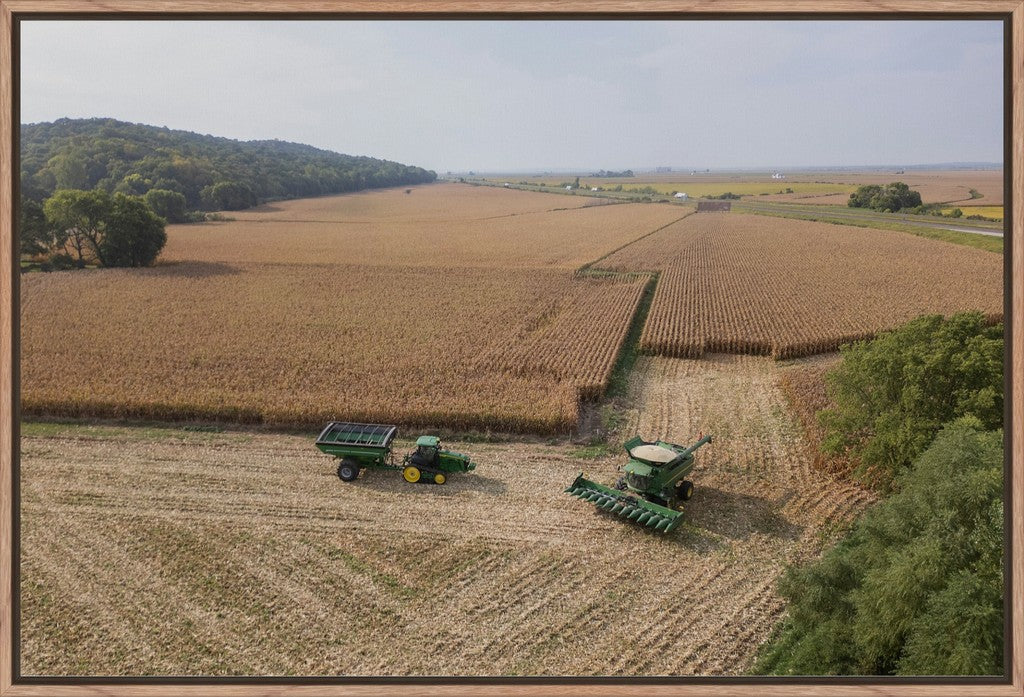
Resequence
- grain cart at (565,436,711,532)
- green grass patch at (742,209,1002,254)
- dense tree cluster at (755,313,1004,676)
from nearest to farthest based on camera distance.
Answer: dense tree cluster at (755,313,1004,676)
grain cart at (565,436,711,532)
green grass patch at (742,209,1002,254)

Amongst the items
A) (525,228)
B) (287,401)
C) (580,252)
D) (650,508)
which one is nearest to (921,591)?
(650,508)

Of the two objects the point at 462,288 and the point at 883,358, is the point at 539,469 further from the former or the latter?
the point at 462,288

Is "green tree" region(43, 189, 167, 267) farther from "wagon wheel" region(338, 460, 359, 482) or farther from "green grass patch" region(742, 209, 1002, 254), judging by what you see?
"green grass patch" region(742, 209, 1002, 254)

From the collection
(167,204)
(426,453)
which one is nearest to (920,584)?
(426,453)

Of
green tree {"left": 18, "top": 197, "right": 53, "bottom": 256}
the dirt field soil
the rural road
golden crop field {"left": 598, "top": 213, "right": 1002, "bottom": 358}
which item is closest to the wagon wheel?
the dirt field soil

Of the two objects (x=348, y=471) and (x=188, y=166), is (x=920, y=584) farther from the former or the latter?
(x=188, y=166)

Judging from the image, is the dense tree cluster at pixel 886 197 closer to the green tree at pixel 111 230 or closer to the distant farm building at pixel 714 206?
the distant farm building at pixel 714 206

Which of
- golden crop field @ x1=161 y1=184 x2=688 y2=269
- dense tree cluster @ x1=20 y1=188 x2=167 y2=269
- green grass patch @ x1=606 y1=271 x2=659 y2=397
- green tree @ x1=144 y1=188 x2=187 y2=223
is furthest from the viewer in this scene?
golden crop field @ x1=161 y1=184 x2=688 y2=269
